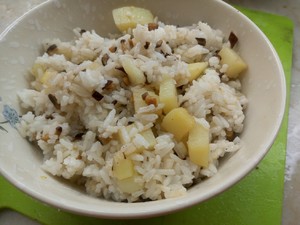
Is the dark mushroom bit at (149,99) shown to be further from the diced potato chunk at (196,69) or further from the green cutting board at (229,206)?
the green cutting board at (229,206)

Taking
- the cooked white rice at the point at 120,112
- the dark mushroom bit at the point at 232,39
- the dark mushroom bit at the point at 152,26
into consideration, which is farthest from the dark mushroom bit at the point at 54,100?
the dark mushroom bit at the point at 232,39

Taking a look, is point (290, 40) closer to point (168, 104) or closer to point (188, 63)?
point (188, 63)

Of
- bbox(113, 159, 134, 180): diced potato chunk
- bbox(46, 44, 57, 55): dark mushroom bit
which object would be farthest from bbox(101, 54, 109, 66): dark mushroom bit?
bbox(113, 159, 134, 180): diced potato chunk

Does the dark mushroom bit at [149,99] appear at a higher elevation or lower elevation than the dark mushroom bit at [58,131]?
higher

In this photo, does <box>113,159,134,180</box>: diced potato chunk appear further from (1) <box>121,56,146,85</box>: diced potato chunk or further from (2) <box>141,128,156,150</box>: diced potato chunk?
(1) <box>121,56,146,85</box>: diced potato chunk

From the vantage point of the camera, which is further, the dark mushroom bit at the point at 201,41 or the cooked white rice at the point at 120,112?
the dark mushroom bit at the point at 201,41

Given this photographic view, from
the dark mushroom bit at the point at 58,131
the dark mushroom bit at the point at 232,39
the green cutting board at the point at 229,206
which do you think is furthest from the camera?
the dark mushroom bit at the point at 232,39
